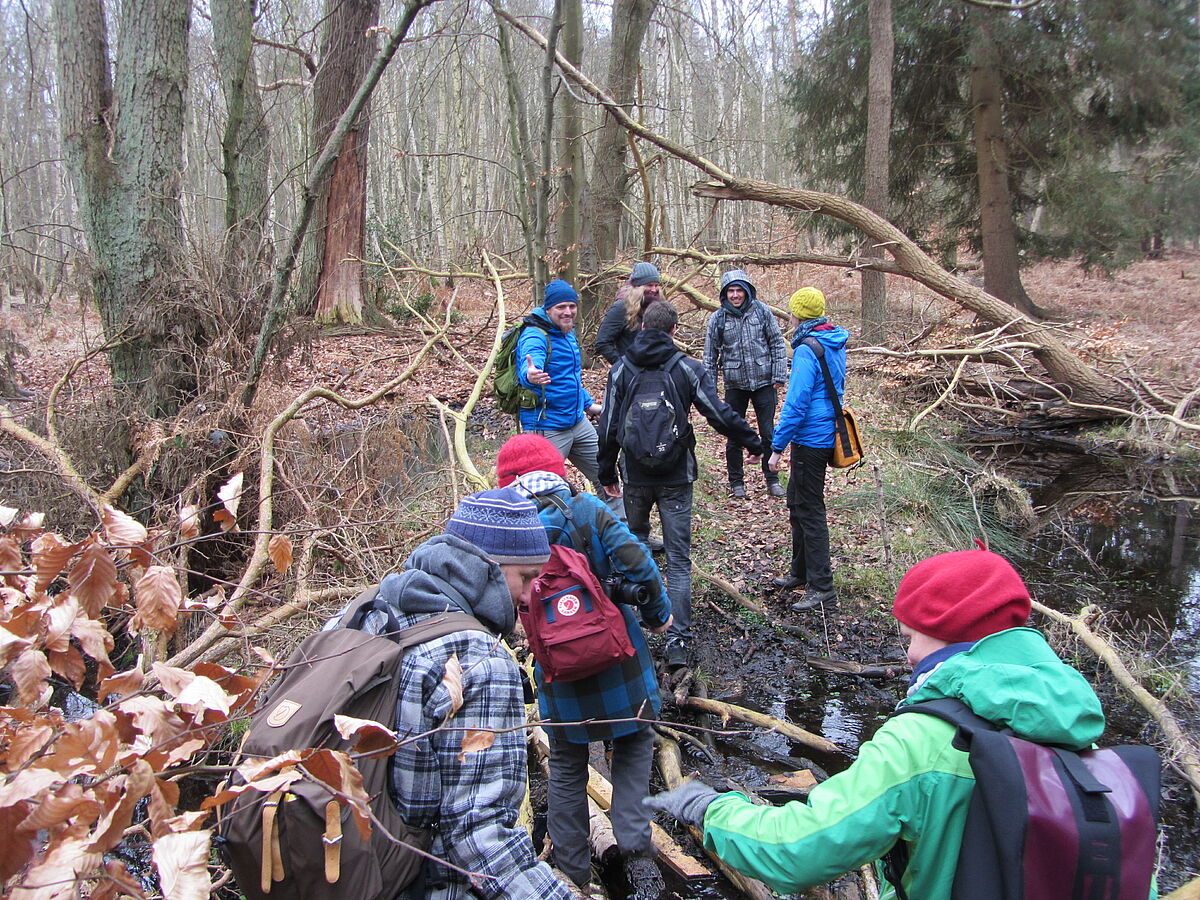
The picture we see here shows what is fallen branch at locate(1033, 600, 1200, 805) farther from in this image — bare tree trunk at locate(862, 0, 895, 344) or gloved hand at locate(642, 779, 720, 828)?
bare tree trunk at locate(862, 0, 895, 344)

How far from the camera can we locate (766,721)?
172 inches

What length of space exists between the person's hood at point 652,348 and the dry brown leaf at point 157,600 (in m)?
3.31

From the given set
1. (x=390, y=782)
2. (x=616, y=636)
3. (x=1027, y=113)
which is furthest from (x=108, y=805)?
(x=1027, y=113)

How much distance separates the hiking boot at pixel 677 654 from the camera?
487 centimetres

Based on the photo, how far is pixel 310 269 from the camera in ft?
41.0

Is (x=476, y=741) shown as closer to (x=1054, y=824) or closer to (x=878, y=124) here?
(x=1054, y=824)

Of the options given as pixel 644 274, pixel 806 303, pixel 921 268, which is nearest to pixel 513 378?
pixel 644 274

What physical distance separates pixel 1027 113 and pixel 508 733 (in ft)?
55.3

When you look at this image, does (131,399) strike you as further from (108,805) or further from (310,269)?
(310,269)

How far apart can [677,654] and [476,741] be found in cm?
344

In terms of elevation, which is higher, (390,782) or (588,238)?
(588,238)

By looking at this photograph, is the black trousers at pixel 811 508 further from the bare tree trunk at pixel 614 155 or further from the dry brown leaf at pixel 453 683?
the bare tree trunk at pixel 614 155

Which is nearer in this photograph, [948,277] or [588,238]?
[948,277]

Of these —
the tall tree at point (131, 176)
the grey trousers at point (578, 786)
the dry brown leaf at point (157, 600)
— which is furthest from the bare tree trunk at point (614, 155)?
the dry brown leaf at point (157, 600)
